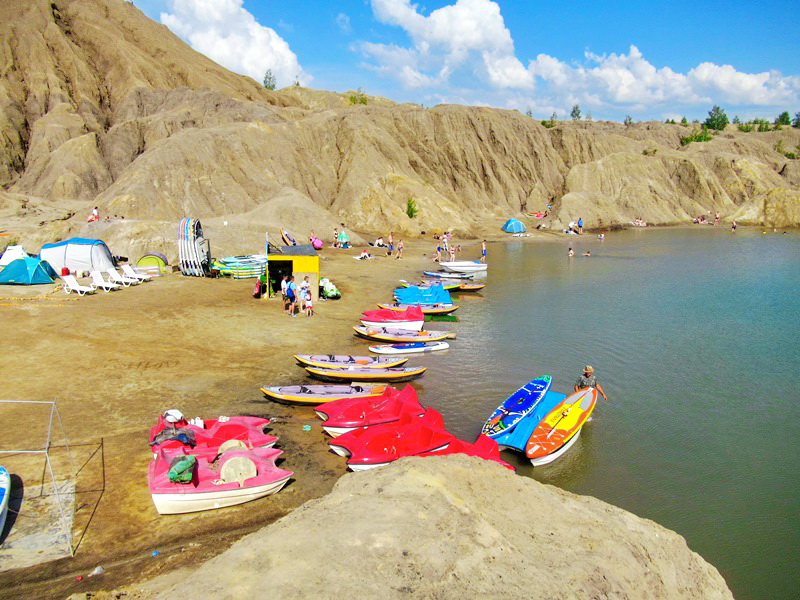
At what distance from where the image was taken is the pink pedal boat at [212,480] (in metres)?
9.61

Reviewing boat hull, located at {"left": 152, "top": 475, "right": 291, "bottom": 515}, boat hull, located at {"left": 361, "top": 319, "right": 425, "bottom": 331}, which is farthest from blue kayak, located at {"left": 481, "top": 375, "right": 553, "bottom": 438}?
boat hull, located at {"left": 361, "top": 319, "right": 425, "bottom": 331}

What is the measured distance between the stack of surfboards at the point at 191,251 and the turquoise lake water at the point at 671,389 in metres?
15.0

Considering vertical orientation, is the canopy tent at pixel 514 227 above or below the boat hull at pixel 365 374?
above

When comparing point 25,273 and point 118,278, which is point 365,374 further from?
point 25,273

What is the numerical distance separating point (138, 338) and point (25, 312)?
19.9ft

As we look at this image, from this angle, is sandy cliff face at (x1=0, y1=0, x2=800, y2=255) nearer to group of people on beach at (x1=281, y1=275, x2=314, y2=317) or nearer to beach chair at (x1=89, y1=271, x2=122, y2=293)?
beach chair at (x1=89, y1=271, x2=122, y2=293)

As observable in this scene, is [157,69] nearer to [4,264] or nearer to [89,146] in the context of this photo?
[89,146]

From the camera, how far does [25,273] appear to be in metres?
25.9

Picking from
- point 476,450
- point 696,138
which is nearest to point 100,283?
point 476,450

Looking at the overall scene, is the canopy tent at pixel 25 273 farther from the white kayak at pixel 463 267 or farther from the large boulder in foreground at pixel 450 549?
the large boulder in foreground at pixel 450 549

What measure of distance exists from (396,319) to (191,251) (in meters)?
14.3

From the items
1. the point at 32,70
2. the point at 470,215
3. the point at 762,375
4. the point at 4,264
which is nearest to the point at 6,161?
the point at 32,70

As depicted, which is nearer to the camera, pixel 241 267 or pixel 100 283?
pixel 100 283

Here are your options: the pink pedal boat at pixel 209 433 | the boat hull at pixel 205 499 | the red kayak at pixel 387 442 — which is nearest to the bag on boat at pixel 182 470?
the boat hull at pixel 205 499
